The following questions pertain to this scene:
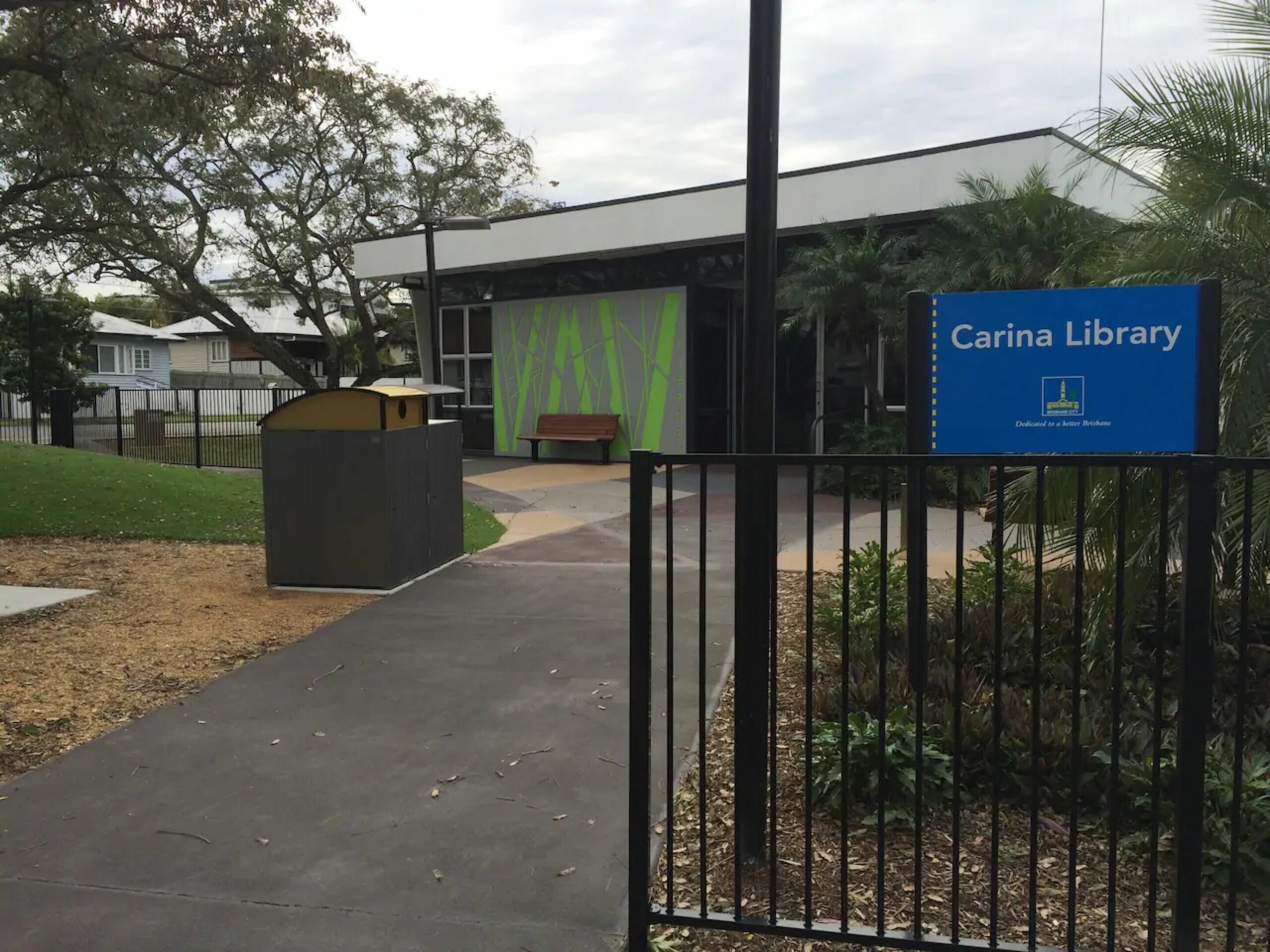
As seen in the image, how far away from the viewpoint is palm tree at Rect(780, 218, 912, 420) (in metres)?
14.3

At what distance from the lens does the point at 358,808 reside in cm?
402

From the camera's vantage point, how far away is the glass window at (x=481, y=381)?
73.8 ft

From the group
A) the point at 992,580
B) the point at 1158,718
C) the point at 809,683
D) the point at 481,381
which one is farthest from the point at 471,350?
the point at 1158,718

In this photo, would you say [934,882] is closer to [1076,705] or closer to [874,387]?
[1076,705]

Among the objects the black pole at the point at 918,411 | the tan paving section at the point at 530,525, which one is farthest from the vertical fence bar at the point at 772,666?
the tan paving section at the point at 530,525

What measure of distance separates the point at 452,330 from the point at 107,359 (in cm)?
3208

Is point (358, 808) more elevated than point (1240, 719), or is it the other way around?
point (1240, 719)

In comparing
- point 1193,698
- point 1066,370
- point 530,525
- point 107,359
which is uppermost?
point 107,359

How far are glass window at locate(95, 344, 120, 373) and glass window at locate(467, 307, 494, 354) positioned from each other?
3138 cm

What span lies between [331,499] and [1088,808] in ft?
19.4

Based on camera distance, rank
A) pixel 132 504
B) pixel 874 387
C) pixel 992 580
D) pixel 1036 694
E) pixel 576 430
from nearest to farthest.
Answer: pixel 1036 694 < pixel 992 580 < pixel 132 504 < pixel 874 387 < pixel 576 430

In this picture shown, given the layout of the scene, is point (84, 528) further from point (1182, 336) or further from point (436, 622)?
point (1182, 336)

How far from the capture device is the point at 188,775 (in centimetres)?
435

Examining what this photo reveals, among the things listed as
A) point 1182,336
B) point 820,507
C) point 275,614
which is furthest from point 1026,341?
point 820,507
